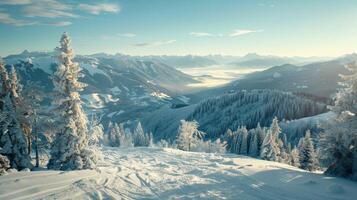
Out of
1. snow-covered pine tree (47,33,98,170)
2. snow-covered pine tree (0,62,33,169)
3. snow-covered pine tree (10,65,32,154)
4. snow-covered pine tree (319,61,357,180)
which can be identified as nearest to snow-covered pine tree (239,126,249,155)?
snow-covered pine tree (319,61,357,180)

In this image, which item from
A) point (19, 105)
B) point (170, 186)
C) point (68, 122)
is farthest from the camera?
point (19, 105)

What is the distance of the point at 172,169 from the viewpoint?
2812cm

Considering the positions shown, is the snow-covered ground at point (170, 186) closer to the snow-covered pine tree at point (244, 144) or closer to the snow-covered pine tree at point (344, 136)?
the snow-covered pine tree at point (344, 136)

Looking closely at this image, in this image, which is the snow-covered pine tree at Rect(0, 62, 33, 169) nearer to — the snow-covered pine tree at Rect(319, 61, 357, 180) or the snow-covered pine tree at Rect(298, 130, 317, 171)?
the snow-covered pine tree at Rect(319, 61, 357, 180)

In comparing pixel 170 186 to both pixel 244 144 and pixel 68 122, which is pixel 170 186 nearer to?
pixel 68 122

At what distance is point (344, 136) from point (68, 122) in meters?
23.6

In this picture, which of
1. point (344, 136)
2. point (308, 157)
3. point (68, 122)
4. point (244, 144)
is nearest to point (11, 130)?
point (68, 122)

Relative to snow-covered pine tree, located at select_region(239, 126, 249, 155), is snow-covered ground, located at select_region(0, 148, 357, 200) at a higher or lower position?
higher

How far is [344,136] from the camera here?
24125mm

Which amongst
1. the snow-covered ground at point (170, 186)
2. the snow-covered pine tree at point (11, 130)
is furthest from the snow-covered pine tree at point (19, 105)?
the snow-covered ground at point (170, 186)

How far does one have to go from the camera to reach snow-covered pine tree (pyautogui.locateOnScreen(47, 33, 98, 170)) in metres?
27.6

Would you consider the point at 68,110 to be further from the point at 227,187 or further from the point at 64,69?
the point at 227,187

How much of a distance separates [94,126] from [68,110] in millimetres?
3044

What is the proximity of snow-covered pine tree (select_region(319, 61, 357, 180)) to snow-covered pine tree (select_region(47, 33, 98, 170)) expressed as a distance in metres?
20.7
